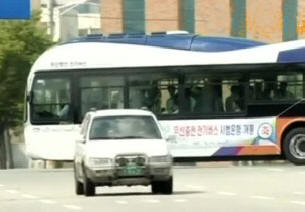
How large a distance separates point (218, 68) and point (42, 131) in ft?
18.3

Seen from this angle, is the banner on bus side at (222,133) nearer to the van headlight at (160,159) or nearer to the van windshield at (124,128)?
the van windshield at (124,128)

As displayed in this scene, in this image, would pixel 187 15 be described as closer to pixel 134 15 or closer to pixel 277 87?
pixel 134 15

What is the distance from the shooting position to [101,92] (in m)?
29.5

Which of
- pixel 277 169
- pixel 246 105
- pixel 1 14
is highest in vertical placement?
pixel 1 14

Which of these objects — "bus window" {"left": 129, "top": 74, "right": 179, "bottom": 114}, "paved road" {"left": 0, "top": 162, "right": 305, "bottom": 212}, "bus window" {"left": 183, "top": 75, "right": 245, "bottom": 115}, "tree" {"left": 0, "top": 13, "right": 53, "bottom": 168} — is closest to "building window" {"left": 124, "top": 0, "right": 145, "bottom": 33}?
"tree" {"left": 0, "top": 13, "right": 53, "bottom": 168}

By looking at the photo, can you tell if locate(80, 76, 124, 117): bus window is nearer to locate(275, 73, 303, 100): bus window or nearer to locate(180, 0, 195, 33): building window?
locate(275, 73, 303, 100): bus window

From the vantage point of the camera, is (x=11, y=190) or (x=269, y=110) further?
(x=269, y=110)

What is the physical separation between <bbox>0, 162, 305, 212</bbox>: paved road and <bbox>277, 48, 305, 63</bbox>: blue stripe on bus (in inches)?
123

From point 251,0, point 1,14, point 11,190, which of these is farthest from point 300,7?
point 1,14

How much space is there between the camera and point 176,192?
21172 mm

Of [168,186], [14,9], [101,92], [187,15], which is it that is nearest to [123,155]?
[168,186]

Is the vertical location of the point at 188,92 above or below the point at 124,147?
above

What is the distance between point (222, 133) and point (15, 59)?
74.1ft

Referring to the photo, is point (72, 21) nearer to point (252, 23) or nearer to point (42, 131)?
point (252, 23)
